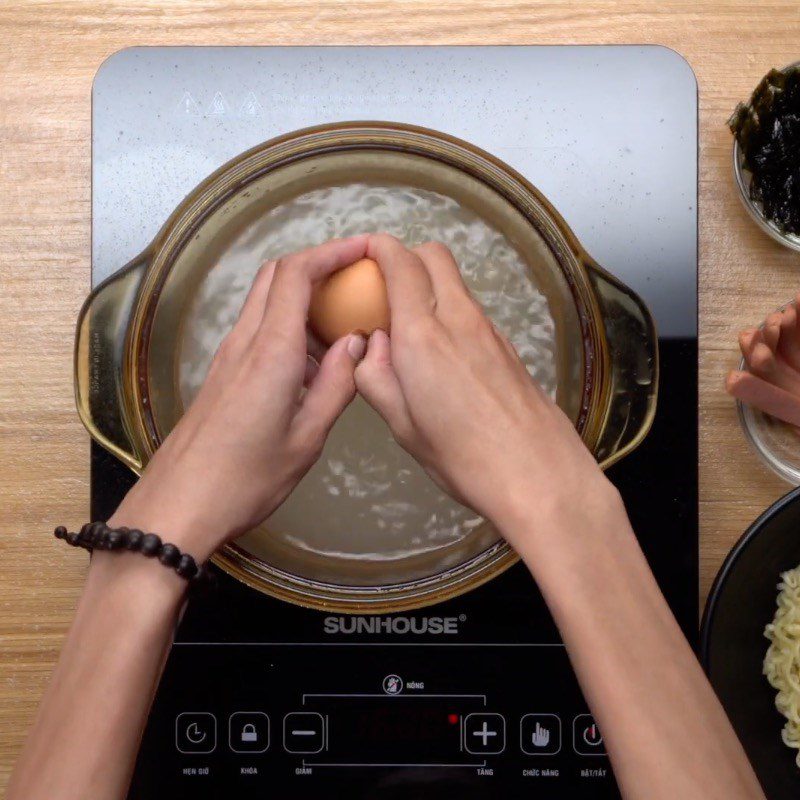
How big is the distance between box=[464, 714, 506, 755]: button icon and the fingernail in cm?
36

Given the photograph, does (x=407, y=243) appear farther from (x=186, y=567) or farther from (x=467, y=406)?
(x=186, y=567)

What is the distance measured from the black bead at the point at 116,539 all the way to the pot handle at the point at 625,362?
0.38 m

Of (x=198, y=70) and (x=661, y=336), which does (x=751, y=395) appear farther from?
(x=198, y=70)

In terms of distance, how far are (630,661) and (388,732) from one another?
0.31 metres

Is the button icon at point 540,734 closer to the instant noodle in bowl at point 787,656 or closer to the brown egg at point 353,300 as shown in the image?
the instant noodle in bowl at point 787,656

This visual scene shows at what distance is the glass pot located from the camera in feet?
2.32

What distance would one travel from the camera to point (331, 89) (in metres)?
0.78

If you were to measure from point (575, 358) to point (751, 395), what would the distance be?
0.53 feet

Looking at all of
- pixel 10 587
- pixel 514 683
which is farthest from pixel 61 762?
pixel 514 683

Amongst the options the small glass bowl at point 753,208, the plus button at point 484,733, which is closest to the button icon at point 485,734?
the plus button at point 484,733

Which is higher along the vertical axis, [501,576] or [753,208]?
[753,208]

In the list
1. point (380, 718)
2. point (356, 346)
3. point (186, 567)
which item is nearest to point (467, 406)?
point (356, 346)

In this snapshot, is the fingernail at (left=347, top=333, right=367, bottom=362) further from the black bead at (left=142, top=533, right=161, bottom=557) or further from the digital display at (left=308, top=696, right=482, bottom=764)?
the digital display at (left=308, top=696, right=482, bottom=764)

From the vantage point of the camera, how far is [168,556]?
572 mm
